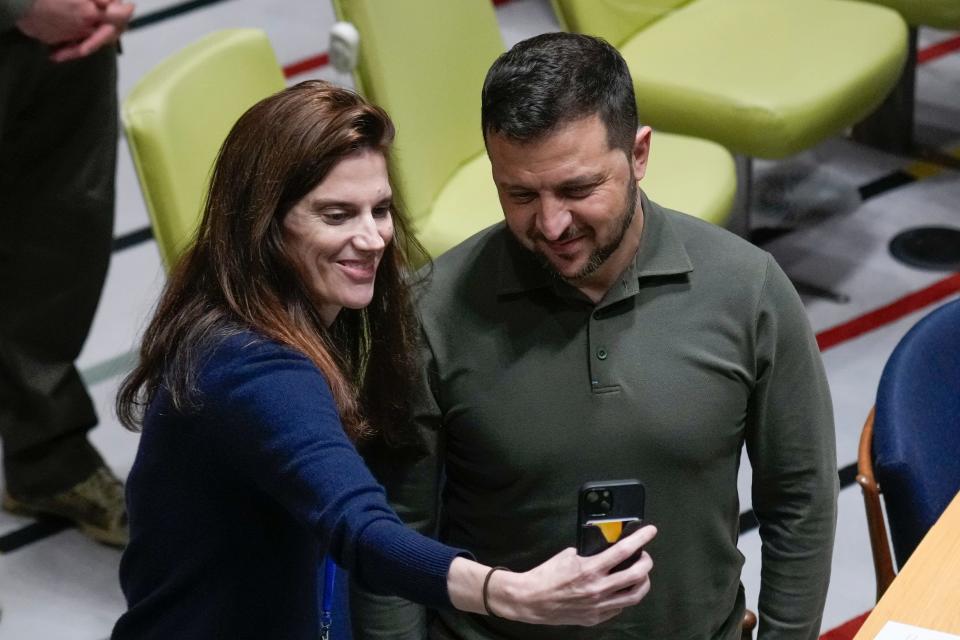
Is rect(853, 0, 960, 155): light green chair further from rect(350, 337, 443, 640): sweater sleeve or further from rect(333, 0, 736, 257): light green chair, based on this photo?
rect(350, 337, 443, 640): sweater sleeve

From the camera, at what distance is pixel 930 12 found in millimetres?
4277

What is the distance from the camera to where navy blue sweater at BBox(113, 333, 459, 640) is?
1.66 metres

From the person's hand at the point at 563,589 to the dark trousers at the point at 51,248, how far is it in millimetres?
1920

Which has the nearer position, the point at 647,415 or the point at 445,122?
the point at 647,415

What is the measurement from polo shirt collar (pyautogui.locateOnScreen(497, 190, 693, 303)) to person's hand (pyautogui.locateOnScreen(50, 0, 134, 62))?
1.37 metres

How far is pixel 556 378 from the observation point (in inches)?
80.5

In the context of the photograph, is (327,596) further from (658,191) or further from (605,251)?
(658,191)

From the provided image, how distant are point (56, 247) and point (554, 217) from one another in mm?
1675

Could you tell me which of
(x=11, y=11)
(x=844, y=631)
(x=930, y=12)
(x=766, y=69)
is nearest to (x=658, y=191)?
(x=766, y=69)

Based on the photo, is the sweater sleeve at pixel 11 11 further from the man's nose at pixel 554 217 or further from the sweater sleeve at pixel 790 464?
the sweater sleeve at pixel 790 464

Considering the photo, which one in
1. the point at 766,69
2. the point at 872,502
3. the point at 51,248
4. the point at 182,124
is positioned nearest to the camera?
the point at 872,502

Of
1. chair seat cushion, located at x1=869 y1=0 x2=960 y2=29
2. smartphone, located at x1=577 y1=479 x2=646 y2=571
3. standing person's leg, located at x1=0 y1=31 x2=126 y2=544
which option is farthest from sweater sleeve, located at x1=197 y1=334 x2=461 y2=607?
chair seat cushion, located at x1=869 y1=0 x2=960 y2=29

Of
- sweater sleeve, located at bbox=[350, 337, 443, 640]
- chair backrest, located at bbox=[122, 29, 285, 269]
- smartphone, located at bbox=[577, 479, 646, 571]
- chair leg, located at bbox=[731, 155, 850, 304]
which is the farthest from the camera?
chair leg, located at bbox=[731, 155, 850, 304]

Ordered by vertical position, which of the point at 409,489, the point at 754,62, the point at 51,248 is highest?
the point at 409,489
